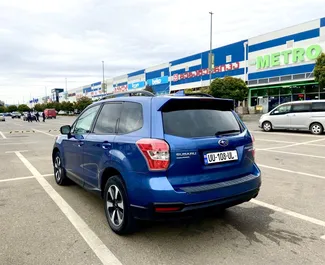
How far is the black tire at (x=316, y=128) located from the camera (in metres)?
15.3

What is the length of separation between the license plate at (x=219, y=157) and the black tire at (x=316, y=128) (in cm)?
1392

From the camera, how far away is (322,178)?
6.20 meters

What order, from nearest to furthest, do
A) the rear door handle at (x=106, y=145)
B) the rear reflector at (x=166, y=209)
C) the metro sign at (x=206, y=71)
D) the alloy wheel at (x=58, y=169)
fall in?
the rear reflector at (x=166, y=209) → the rear door handle at (x=106, y=145) → the alloy wheel at (x=58, y=169) → the metro sign at (x=206, y=71)

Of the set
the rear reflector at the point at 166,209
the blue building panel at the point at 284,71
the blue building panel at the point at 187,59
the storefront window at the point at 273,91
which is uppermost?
the blue building panel at the point at 187,59

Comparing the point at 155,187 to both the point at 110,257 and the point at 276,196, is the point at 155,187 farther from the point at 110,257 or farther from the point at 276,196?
the point at 276,196

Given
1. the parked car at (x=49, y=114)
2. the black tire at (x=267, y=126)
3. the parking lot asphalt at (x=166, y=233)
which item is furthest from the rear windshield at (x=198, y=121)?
the parked car at (x=49, y=114)

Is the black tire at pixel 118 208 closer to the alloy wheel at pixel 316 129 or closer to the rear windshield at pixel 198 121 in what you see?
the rear windshield at pixel 198 121

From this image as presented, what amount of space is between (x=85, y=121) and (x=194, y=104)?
210cm

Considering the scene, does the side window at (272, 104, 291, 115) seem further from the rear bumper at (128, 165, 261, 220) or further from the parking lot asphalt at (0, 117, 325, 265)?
the rear bumper at (128, 165, 261, 220)

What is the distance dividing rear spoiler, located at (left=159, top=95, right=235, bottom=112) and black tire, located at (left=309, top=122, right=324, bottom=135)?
44.6 feet

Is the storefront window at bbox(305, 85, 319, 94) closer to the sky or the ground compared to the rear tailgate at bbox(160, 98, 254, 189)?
closer to the sky

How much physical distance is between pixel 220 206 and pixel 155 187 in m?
0.79

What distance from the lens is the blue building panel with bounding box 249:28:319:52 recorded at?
96.0 ft

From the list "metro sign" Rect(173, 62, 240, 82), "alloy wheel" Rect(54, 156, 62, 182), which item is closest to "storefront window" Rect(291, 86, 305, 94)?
"metro sign" Rect(173, 62, 240, 82)
